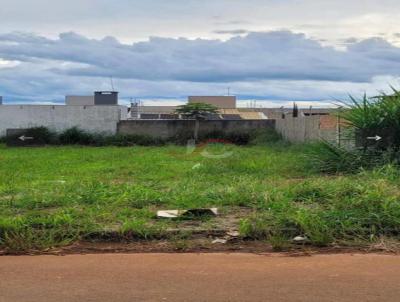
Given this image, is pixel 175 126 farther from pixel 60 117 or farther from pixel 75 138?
pixel 60 117

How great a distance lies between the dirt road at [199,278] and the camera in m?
4.79

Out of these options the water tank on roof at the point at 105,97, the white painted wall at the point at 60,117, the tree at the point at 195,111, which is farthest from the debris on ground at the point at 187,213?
the water tank on roof at the point at 105,97

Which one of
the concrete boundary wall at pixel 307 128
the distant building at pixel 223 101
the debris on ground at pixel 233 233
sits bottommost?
the debris on ground at pixel 233 233

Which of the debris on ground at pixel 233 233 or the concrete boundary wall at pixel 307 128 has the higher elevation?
the concrete boundary wall at pixel 307 128

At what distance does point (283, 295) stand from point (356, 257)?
5.15ft

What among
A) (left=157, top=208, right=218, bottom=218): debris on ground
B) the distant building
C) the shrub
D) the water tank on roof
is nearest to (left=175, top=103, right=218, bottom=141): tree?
the shrub

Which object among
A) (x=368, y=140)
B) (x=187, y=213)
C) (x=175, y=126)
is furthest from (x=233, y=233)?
(x=175, y=126)

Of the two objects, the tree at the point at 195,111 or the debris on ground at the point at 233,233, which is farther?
the tree at the point at 195,111

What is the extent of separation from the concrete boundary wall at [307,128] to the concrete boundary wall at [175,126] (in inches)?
70.6

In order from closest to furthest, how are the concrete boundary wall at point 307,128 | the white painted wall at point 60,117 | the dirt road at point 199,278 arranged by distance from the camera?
the dirt road at point 199,278 < the concrete boundary wall at point 307,128 < the white painted wall at point 60,117

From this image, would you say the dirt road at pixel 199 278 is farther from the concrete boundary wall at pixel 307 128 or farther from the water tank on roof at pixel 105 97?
the water tank on roof at pixel 105 97

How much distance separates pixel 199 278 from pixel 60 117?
26963 mm

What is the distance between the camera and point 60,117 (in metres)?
31.0

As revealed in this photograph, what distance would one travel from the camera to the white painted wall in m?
30.9
